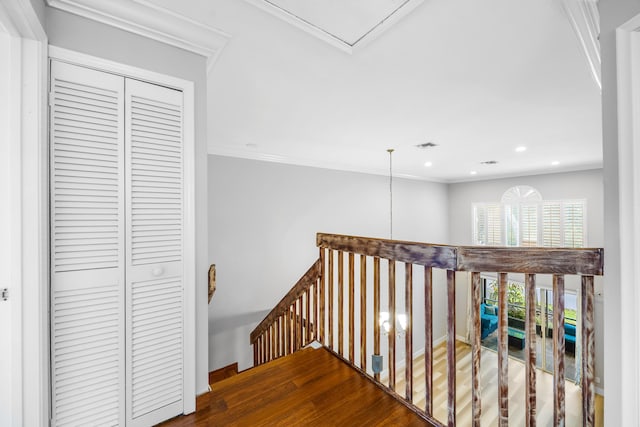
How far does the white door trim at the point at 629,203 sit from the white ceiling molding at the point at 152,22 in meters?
1.75

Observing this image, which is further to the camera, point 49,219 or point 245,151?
point 245,151

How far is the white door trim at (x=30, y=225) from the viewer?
3.44 ft

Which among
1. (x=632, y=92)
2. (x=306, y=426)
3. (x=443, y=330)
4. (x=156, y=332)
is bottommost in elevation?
(x=443, y=330)

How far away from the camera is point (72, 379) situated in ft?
3.92

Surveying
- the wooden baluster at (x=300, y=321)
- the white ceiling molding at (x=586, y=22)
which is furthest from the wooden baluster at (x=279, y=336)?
the white ceiling molding at (x=586, y=22)

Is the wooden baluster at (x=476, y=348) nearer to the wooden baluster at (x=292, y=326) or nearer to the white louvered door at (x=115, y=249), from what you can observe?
the white louvered door at (x=115, y=249)

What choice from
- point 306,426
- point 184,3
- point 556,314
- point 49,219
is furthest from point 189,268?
point 556,314

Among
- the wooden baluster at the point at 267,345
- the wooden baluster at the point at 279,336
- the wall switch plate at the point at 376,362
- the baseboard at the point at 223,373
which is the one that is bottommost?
the baseboard at the point at 223,373

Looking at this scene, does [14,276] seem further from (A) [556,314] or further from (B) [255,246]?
(B) [255,246]

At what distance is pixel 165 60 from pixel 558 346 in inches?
90.6

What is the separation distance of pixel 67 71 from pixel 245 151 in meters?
2.98

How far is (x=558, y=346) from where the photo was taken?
114 centimetres

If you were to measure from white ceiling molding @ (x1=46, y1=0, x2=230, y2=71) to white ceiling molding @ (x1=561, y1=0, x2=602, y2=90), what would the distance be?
1.72 metres

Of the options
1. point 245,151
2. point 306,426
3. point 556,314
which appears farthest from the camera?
point 245,151
